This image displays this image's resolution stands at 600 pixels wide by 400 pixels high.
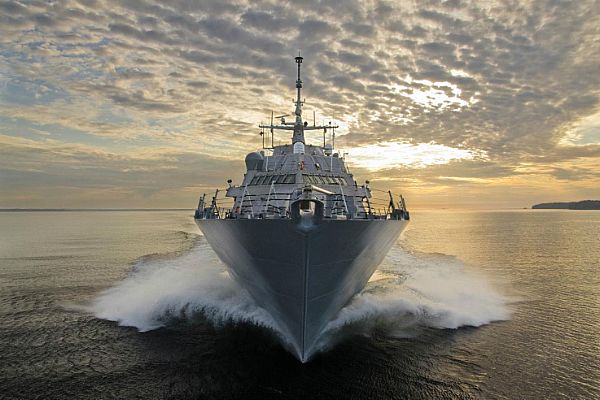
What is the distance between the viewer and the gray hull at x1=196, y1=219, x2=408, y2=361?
9695 mm

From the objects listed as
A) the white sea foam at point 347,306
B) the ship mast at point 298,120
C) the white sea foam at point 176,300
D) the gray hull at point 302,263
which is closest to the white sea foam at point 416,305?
the white sea foam at point 347,306

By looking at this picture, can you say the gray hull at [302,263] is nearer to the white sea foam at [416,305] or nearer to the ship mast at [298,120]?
the white sea foam at [416,305]

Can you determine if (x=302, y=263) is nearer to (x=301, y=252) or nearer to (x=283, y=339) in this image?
(x=301, y=252)

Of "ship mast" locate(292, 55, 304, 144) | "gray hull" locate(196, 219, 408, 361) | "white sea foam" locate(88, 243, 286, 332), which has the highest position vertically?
"ship mast" locate(292, 55, 304, 144)

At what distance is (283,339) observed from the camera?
12523mm

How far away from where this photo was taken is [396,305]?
16.9 m

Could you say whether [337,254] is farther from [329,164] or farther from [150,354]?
[329,164]

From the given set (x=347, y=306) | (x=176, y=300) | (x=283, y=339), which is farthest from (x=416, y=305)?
(x=176, y=300)

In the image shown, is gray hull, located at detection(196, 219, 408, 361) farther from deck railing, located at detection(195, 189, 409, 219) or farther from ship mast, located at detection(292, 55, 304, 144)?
ship mast, located at detection(292, 55, 304, 144)

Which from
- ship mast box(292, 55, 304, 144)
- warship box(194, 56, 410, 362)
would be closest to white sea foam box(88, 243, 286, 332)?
warship box(194, 56, 410, 362)

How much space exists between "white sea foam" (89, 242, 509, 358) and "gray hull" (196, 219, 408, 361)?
1.65 meters

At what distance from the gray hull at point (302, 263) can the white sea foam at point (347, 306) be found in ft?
5.41

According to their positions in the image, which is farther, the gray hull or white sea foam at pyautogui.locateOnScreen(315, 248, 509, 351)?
white sea foam at pyautogui.locateOnScreen(315, 248, 509, 351)

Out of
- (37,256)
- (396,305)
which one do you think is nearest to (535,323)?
(396,305)
